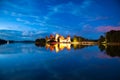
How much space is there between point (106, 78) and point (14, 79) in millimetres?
5768

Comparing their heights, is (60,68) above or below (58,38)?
below

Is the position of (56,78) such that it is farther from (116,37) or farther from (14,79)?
(116,37)

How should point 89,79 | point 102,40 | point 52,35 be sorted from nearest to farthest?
1. point 89,79
2. point 102,40
3. point 52,35

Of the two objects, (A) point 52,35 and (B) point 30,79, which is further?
(A) point 52,35

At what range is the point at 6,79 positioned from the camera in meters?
12.5

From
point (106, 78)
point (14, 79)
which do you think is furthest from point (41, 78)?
point (106, 78)

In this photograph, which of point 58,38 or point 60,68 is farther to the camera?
point 58,38

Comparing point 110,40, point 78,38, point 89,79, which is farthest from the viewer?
point 78,38

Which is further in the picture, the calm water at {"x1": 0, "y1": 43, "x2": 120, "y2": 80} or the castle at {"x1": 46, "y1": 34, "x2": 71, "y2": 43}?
the castle at {"x1": 46, "y1": 34, "x2": 71, "y2": 43}

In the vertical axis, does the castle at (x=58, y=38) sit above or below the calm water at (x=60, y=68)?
above

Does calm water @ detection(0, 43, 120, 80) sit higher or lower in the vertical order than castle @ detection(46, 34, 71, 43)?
lower

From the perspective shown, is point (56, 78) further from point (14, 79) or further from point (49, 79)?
point (14, 79)

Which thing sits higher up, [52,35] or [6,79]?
[52,35]

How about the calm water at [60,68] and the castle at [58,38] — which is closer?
the calm water at [60,68]
